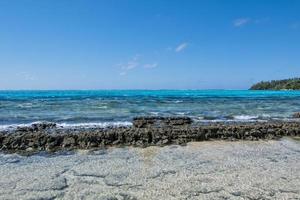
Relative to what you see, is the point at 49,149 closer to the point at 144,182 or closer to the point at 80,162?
the point at 80,162

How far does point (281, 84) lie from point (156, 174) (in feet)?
560

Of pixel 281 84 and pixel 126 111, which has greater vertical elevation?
pixel 281 84

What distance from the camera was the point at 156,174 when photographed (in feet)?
27.0

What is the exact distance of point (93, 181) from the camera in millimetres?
7746

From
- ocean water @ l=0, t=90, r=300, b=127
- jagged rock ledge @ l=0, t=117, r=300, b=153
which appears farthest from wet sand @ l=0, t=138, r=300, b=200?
ocean water @ l=0, t=90, r=300, b=127

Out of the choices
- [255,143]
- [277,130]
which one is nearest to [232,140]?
[255,143]

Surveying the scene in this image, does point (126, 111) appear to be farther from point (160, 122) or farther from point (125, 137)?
point (125, 137)

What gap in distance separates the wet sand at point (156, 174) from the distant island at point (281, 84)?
150m

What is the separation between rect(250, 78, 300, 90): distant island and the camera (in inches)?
5974

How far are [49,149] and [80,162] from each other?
8.10 ft

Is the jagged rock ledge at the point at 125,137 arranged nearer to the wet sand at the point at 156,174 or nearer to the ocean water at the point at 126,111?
the wet sand at the point at 156,174

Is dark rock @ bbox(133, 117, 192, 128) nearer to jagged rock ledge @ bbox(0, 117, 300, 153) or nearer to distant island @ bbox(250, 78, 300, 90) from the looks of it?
jagged rock ledge @ bbox(0, 117, 300, 153)

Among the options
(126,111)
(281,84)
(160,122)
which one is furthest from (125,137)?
(281,84)

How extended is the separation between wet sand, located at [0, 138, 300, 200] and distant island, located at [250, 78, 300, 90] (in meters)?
150
